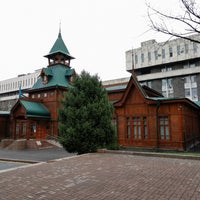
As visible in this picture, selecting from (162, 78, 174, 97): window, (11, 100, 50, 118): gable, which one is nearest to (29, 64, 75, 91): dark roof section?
(11, 100, 50, 118): gable

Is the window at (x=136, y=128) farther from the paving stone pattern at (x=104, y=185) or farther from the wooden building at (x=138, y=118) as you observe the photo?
the paving stone pattern at (x=104, y=185)

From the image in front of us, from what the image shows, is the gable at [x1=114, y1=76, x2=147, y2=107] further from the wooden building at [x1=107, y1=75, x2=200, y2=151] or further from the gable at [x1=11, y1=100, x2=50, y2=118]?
the gable at [x1=11, y1=100, x2=50, y2=118]

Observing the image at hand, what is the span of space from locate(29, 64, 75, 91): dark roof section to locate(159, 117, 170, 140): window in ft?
56.3

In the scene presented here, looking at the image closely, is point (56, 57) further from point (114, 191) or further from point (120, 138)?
point (114, 191)

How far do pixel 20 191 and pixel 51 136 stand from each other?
2302cm

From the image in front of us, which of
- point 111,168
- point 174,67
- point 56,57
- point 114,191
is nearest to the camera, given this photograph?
point 114,191

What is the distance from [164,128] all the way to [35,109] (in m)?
17.8

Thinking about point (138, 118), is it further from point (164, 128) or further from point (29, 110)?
point (29, 110)

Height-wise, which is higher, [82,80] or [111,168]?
[82,80]

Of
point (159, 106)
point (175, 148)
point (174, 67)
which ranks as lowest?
point (175, 148)

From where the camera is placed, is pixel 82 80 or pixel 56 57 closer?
pixel 82 80

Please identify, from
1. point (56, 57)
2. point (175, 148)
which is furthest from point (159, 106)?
point (56, 57)

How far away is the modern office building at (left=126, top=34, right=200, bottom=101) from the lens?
48219 millimetres

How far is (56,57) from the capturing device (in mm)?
33500
